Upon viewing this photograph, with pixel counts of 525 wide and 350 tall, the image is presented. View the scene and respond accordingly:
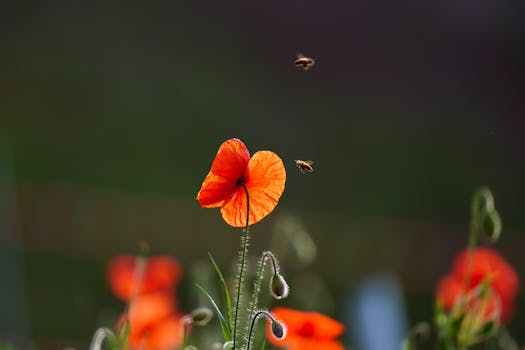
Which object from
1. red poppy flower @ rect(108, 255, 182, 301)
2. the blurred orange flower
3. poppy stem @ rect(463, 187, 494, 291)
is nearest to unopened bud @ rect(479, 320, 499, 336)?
poppy stem @ rect(463, 187, 494, 291)

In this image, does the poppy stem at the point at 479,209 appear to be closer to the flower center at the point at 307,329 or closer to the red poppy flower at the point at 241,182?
the flower center at the point at 307,329

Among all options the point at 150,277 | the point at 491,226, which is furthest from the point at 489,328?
the point at 150,277

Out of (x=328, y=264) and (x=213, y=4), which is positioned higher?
(x=213, y=4)

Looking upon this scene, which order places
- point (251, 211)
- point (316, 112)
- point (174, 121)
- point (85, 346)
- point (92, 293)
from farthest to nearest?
point (316, 112), point (174, 121), point (92, 293), point (85, 346), point (251, 211)

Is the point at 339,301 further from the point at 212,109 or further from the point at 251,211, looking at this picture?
the point at 251,211

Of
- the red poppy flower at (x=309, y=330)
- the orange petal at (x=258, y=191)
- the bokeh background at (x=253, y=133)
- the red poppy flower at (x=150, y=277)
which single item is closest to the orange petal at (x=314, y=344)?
the red poppy flower at (x=309, y=330)

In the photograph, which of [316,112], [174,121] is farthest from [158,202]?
[316,112]

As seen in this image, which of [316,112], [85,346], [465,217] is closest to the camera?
[85,346]
